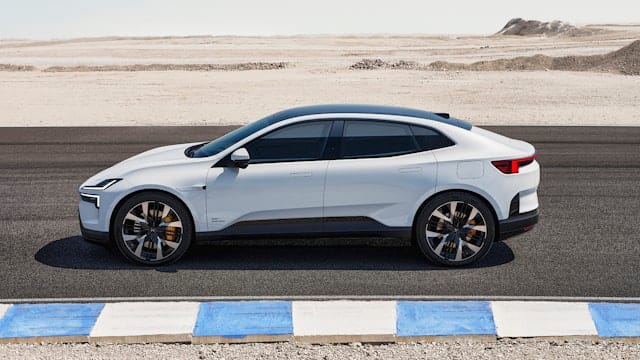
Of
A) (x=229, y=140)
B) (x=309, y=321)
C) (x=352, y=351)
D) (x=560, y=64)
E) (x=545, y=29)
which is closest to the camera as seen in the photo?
(x=352, y=351)

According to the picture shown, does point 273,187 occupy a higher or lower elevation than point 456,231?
higher

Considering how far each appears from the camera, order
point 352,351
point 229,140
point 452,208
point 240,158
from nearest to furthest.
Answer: point 352,351, point 240,158, point 452,208, point 229,140

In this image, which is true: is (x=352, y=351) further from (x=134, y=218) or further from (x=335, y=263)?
(x=134, y=218)

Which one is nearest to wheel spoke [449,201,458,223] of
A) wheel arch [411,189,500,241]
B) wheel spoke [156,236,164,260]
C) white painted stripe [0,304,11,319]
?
wheel arch [411,189,500,241]

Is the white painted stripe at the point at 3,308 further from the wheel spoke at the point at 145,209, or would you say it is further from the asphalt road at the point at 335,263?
the wheel spoke at the point at 145,209

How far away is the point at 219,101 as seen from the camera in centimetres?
3022

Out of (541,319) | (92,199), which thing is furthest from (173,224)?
(541,319)

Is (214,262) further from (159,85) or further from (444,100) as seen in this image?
(159,85)

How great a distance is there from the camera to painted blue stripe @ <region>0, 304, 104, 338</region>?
6.75 m

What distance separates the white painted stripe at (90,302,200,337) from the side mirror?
1.54 m

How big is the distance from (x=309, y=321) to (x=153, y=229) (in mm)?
2233

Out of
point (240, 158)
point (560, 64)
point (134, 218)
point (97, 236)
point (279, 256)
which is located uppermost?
point (240, 158)

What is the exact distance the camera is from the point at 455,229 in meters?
8.43

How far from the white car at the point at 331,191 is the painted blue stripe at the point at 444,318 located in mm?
1207
